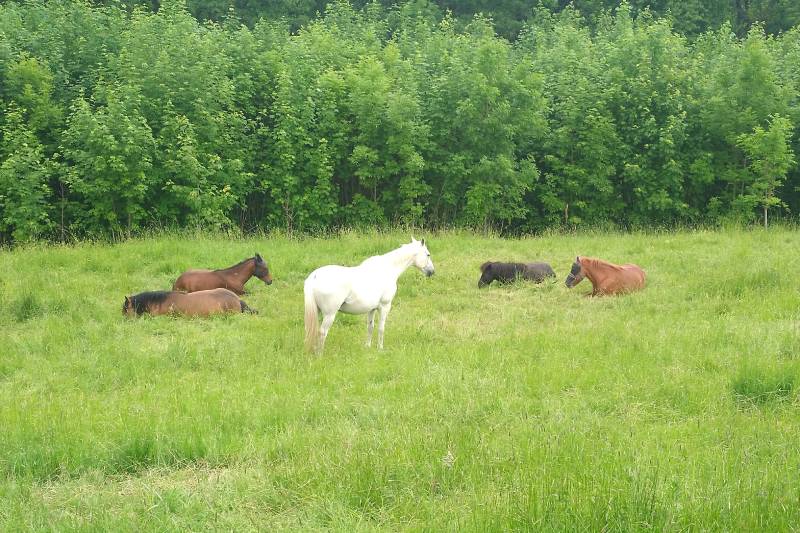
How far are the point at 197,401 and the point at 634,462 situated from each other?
437 centimetres

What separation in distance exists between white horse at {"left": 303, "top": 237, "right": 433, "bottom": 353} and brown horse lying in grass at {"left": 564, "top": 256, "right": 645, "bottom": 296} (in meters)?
4.57

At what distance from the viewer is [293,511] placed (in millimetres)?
4973

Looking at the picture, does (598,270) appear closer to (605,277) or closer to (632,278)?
(605,277)

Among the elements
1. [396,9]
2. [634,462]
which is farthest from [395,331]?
[396,9]

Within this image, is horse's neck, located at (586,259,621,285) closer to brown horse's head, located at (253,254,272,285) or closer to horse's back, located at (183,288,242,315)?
brown horse's head, located at (253,254,272,285)

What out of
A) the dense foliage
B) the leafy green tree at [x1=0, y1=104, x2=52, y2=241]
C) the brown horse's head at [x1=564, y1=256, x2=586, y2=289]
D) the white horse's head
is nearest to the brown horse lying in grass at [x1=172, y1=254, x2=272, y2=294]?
the white horse's head

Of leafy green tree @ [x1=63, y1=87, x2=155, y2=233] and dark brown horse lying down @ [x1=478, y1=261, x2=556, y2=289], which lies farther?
leafy green tree @ [x1=63, y1=87, x2=155, y2=233]

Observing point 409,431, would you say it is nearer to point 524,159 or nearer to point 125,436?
point 125,436

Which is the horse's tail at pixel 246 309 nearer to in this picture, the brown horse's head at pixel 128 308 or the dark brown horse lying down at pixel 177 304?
the dark brown horse lying down at pixel 177 304

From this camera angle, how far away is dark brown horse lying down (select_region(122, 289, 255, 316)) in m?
12.3

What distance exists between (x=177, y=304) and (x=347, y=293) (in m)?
3.83

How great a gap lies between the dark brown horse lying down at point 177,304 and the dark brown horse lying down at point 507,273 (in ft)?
16.8

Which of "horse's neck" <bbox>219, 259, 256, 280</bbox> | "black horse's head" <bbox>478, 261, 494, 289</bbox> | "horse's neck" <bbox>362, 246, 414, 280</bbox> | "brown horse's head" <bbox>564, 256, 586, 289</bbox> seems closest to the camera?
"horse's neck" <bbox>362, 246, 414, 280</bbox>

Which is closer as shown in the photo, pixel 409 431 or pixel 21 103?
pixel 409 431
